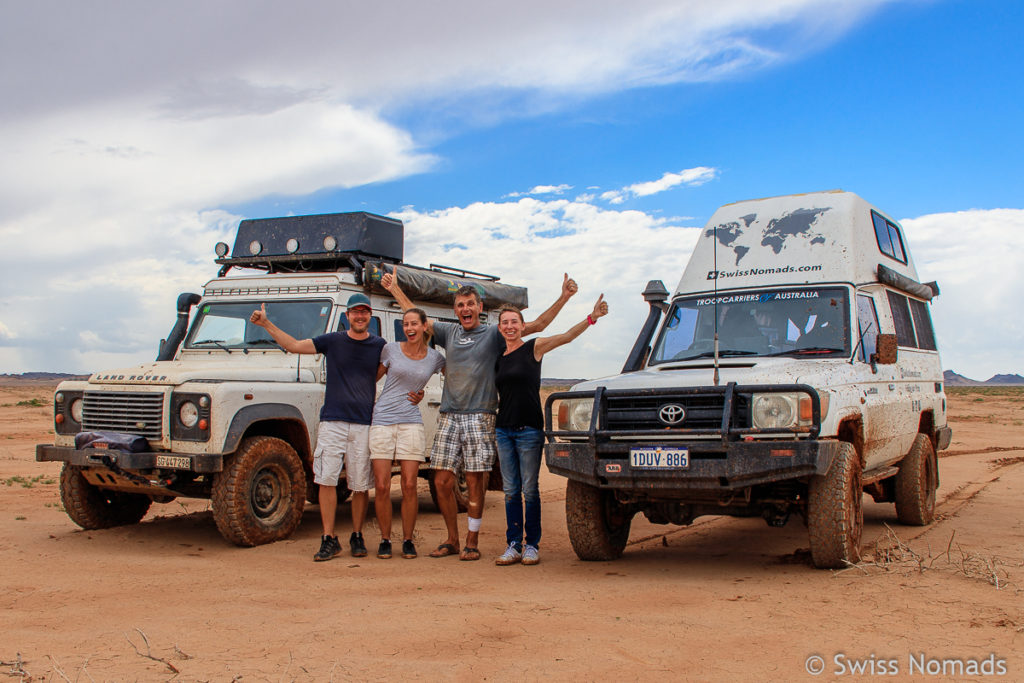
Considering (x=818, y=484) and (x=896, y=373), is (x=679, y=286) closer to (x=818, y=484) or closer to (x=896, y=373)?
(x=896, y=373)

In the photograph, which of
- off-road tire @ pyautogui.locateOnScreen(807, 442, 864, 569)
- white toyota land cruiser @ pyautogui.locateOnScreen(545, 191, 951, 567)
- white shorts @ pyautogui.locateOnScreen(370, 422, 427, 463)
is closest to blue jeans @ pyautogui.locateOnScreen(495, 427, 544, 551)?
white toyota land cruiser @ pyautogui.locateOnScreen(545, 191, 951, 567)

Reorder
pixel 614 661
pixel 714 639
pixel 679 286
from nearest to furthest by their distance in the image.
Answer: pixel 614 661 → pixel 714 639 → pixel 679 286

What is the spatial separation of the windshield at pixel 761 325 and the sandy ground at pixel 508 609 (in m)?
1.59

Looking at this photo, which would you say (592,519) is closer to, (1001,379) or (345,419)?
(345,419)

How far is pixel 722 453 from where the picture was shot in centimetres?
584

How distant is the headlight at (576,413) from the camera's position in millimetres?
6484

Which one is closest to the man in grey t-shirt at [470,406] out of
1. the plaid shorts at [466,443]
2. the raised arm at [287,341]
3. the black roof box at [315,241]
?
the plaid shorts at [466,443]

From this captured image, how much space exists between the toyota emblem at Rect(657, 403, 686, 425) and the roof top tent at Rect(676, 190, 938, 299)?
64.1 inches

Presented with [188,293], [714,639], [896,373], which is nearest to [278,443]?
[188,293]

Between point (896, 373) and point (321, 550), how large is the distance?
500 centimetres

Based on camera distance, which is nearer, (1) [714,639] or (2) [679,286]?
(1) [714,639]

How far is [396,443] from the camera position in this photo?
7.00m

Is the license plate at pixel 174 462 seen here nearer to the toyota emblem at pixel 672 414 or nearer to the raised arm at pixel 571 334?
the raised arm at pixel 571 334

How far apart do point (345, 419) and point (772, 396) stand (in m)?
3.17
